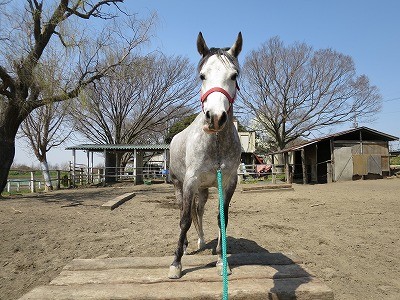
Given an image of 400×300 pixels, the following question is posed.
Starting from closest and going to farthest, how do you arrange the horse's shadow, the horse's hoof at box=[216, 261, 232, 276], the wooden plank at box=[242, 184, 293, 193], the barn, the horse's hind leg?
the horse's shadow, the horse's hoof at box=[216, 261, 232, 276], the horse's hind leg, the wooden plank at box=[242, 184, 293, 193], the barn

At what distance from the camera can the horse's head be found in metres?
2.28

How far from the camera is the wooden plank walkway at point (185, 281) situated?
2557mm

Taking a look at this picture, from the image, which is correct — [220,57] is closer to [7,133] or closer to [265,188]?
[7,133]

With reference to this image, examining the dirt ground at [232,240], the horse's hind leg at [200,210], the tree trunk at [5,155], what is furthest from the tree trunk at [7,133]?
the horse's hind leg at [200,210]

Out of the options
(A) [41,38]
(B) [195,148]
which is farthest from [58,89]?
(B) [195,148]

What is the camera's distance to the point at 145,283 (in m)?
2.82

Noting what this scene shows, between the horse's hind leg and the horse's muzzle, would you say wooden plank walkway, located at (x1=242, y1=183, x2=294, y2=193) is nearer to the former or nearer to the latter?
the horse's hind leg

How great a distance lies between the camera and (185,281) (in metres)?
2.86

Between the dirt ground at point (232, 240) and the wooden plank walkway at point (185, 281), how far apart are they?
1053mm

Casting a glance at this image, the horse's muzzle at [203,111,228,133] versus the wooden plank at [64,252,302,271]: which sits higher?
the horse's muzzle at [203,111,228,133]

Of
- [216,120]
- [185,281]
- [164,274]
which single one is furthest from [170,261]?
[216,120]

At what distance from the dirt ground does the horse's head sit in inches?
106

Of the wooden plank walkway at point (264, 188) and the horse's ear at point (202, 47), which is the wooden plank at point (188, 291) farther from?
the wooden plank walkway at point (264, 188)

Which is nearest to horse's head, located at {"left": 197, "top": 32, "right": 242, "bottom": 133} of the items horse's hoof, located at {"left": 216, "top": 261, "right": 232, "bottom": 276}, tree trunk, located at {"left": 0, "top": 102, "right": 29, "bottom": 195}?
horse's hoof, located at {"left": 216, "top": 261, "right": 232, "bottom": 276}
